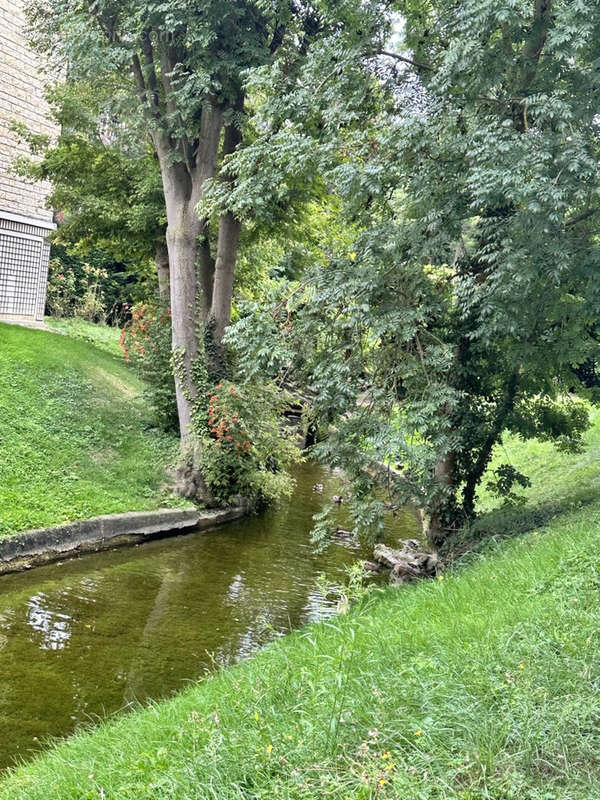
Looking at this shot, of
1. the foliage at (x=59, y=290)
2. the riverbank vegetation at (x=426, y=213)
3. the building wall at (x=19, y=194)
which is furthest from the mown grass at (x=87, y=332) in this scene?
the riverbank vegetation at (x=426, y=213)

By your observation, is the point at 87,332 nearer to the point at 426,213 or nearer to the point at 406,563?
the point at 406,563

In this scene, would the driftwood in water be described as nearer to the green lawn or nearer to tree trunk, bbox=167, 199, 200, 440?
the green lawn

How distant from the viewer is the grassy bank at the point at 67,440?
990 cm

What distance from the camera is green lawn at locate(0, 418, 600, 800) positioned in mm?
2729

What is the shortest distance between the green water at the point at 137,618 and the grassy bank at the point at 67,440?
3.22ft

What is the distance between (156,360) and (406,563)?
740 centimetres

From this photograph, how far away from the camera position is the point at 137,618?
305 inches

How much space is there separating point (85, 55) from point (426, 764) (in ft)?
41.0

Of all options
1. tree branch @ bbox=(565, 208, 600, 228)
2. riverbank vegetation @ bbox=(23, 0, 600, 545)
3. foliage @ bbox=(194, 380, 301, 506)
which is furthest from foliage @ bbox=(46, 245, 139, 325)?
tree branch @ bbox=(565, 208, 600, 228)

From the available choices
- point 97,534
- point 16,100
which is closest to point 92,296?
point 16,100

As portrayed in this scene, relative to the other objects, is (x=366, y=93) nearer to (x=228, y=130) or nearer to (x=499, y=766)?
(x=228, y=130)

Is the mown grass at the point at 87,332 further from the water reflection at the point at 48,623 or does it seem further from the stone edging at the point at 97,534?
the water reflection at the point at 48,623

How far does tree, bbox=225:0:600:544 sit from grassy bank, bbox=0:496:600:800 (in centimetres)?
255

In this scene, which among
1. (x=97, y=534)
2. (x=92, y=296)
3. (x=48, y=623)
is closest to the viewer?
(x=48, y=623)
